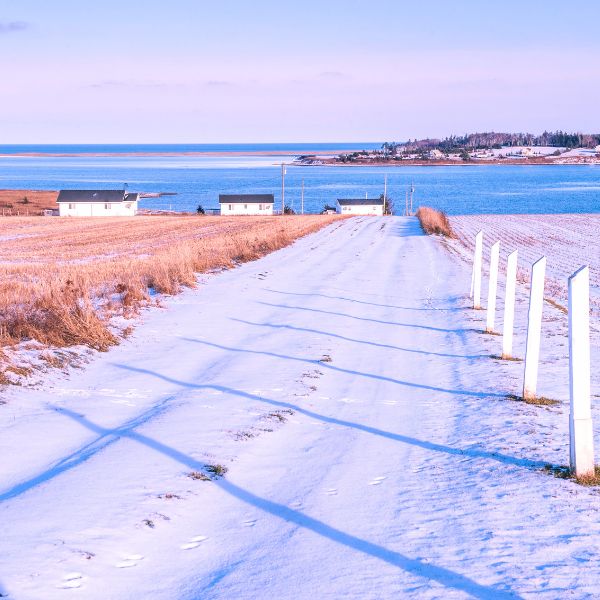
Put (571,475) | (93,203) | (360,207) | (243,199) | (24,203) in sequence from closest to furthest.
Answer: (571,475), (93,203), (360,207), (243,199), (24,203)

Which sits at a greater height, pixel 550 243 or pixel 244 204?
pixel 244 204

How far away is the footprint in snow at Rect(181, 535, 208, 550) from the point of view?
499 cm

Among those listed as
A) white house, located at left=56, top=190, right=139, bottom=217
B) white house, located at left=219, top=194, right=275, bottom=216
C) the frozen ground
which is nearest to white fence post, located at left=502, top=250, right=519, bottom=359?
the frozen ground

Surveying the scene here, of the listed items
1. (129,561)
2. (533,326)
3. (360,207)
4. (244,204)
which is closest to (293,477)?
(129,561)

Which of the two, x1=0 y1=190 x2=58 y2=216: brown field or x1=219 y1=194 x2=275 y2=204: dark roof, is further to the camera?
x1=219 y1=194 x2=275 y2=204: dark roof

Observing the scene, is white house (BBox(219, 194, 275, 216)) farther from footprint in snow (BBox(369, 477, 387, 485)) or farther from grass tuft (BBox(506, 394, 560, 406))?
footprint in snow (BBox(369, 477, 387, 485))

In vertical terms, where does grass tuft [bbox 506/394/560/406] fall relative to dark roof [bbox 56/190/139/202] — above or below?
below

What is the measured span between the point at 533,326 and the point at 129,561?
16.1 feet

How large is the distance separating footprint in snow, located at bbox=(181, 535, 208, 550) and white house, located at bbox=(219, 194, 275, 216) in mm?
99297

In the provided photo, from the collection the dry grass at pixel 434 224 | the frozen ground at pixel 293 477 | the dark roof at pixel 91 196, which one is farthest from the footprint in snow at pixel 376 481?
the dark roof at pixel 91 196

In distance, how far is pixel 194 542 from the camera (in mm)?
5062

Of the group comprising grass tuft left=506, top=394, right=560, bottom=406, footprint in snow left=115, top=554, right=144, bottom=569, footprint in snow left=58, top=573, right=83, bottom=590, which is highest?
grass tuft left=506, top=394, right=560, bottom=406

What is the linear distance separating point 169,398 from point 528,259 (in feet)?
92.8

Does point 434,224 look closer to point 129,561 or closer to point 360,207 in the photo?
point 129,561
